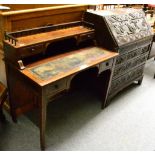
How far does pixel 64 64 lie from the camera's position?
1718 millimetres

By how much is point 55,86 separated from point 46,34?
54cm

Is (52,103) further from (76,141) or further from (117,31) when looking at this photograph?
(117,31)

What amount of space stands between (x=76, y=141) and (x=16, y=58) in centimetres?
93

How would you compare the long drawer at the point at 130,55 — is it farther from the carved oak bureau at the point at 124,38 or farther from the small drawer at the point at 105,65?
the small drawer at the point at 105,65

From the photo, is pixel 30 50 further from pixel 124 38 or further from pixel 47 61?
pixel 124 38

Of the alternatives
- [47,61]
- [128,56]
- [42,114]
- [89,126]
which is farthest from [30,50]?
[128,56]

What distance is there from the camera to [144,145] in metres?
1.95

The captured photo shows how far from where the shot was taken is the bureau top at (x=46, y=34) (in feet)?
5.26

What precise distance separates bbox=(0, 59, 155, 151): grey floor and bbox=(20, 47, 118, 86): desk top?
0.69 m

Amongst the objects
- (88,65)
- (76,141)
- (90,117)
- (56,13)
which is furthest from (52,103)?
(56,13)

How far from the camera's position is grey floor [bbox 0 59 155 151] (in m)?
1.89

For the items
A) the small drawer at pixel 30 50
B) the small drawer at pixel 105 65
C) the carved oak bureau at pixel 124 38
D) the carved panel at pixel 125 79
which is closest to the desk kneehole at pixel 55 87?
the small drawer at pixel 30 50

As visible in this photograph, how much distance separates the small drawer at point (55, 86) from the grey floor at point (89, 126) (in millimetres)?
593

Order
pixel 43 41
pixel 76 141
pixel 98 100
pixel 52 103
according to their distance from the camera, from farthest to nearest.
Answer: pixel 98 100
pixel 52 103
pixel 76 141
pixel 43 41
